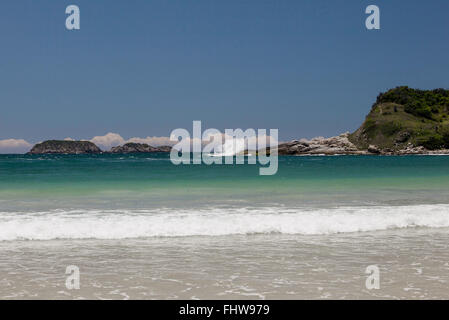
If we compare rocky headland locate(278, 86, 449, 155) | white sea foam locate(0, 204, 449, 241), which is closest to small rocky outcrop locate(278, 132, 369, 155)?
rocky headland locate(278, 86, 449, 155)

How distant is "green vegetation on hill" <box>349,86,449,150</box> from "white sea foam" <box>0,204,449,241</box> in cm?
15261

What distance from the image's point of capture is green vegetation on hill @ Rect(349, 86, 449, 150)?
516 ft

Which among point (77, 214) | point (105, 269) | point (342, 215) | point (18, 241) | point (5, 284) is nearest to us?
point (5, 284)

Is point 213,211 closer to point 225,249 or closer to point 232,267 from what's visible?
point 225,249

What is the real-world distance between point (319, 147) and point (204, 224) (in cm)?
15157

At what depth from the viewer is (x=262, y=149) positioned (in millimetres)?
171875

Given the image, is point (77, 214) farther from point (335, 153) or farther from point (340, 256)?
point (335, 153)

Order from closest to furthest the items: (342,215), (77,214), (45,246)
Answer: (45,246), (342,215), (77,214)

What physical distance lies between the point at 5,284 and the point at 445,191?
66.7 ft

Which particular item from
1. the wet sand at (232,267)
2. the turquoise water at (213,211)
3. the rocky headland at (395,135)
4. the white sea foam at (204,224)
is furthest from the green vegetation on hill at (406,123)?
the wet sand at (232,267)

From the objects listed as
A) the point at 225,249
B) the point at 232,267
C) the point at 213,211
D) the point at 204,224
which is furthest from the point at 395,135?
the point at 232,267

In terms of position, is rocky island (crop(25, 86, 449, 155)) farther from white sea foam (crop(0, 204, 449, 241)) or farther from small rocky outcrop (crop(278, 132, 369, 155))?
white sea foam (crop(0, 204, 449, 241))
